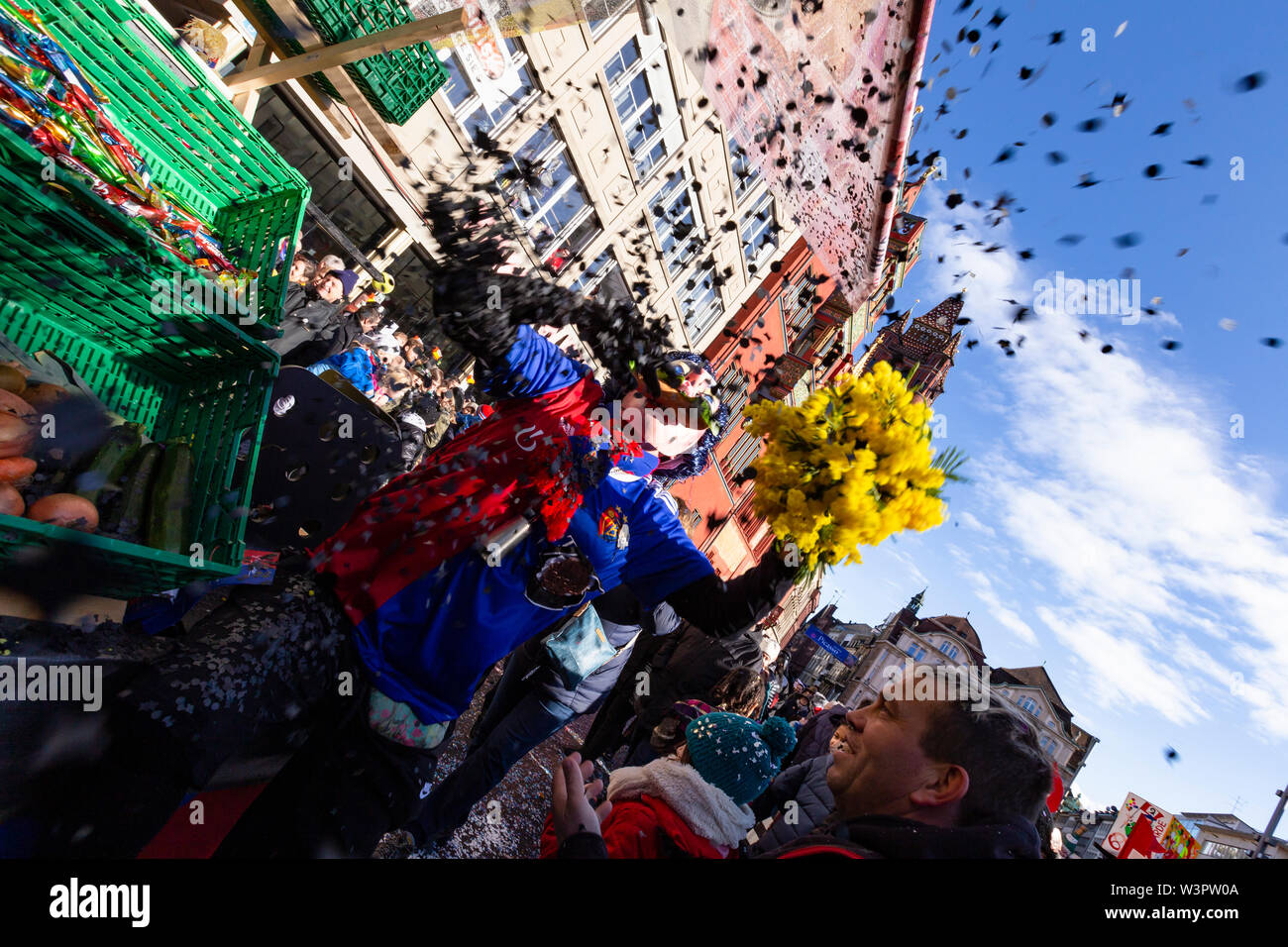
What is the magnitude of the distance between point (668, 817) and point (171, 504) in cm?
222

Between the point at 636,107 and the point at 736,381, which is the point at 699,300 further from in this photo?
the point at 636,107

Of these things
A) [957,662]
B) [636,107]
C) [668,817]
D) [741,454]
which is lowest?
[957,662]

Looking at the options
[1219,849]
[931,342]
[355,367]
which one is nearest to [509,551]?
[355,367]

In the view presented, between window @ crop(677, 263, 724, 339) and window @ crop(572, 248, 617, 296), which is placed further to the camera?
window @ crop(677, 263, 724, 339)

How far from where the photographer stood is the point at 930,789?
1.75 metres

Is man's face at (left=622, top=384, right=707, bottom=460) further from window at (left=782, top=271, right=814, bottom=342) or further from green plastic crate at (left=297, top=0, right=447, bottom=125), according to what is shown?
window at (left=782, top=271, right=814, bottom=342)

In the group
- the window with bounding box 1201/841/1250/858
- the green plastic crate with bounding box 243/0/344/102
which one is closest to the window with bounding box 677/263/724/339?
the green plastic crate with bounding box 243/0/344/102

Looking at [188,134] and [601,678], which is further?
[601,678]

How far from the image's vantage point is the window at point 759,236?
19281mm

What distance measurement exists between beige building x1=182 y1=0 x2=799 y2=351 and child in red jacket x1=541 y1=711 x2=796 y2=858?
17.9ft

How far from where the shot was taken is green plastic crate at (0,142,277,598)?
1476 millimetres

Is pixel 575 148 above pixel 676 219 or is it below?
below
